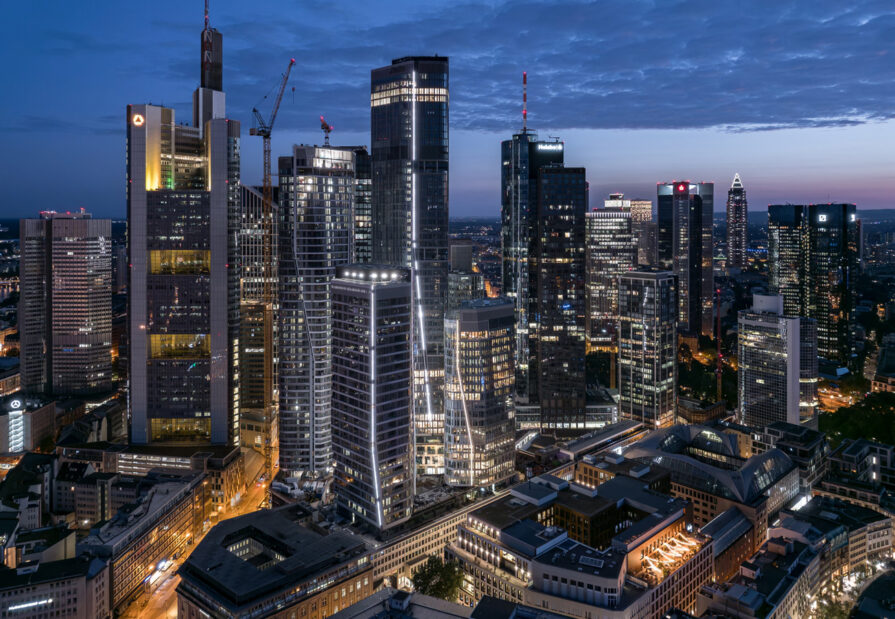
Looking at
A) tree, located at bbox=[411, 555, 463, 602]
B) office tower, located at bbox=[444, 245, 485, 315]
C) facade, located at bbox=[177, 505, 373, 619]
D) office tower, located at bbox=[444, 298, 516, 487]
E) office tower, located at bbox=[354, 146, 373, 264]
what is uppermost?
office tower, located at bbox=[354, 146, 373, 264]

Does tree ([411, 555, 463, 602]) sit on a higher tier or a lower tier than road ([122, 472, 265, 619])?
higher

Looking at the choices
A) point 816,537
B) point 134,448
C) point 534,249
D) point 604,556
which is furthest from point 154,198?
point 816,537

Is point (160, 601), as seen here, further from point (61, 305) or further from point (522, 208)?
point (522, 208)

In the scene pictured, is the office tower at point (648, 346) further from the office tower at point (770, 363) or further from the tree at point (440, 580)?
the tree at point (440, 580)

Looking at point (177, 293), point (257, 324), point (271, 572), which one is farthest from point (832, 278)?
point (271, 572)

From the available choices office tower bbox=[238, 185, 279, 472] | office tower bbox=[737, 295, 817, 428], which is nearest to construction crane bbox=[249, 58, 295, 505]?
office tower bbox=[238, 185, 279, 472]

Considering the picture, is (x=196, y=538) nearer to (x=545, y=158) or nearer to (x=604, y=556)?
(x=604, y=556)

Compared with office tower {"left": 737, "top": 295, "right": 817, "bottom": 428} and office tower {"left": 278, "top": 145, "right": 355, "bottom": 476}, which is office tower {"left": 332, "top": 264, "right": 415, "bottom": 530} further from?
office tower {"left": 737, "top": 295, "right": 817, "bottom": 428}
